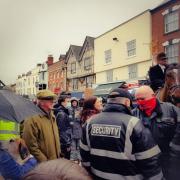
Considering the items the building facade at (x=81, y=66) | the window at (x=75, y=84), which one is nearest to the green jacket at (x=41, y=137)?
the building facade at (x=81, y=66)

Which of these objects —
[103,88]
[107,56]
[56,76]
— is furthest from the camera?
[56,76]

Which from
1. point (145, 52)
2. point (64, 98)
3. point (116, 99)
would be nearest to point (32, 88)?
point (145, 52)

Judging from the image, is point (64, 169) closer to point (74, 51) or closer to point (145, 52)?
point (145, 52)

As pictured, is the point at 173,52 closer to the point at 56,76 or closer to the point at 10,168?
the point at 10,168

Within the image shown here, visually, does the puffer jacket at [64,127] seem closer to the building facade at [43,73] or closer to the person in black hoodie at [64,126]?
the person in black hoodie at [64,126]

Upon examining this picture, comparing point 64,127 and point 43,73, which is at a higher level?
point 43,73

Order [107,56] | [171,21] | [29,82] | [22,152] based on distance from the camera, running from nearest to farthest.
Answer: [22,152] → [171,21] → [107,56] → [29,82]

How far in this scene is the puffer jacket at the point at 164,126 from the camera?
4117mm

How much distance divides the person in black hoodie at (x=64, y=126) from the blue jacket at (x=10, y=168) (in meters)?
4.57

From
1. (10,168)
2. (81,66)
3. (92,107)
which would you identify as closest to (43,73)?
(81,66)

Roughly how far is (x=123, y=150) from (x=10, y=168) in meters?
1.14

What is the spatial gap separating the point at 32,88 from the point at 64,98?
6953 centimetres

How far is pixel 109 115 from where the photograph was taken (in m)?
3.65

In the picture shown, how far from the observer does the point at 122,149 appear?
3.41 metres
